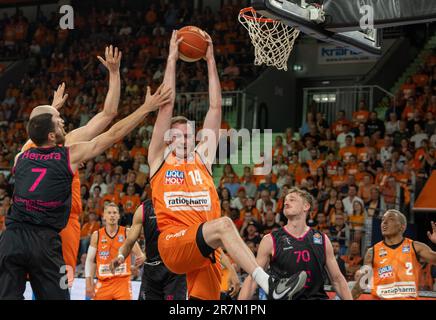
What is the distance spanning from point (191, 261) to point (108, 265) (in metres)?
4.21

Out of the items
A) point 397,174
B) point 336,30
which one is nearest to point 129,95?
point 397,174

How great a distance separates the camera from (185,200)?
249 inches

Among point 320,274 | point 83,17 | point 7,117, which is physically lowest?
point 320,274

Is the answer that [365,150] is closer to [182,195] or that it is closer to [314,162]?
[314,162]

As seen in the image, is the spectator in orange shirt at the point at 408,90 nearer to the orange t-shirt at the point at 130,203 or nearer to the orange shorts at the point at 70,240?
the orange t-shirt at the point at 130,203

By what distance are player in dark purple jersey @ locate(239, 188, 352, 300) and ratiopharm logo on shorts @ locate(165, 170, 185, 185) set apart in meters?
1.15

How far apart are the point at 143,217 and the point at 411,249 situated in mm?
3064

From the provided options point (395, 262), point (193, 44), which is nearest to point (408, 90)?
→ point (395, 262)

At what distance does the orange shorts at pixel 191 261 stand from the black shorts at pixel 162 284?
1.71 m

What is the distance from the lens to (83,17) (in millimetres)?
25562

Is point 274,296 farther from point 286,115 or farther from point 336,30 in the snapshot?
point 286,115

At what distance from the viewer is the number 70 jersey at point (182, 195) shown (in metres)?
6.33

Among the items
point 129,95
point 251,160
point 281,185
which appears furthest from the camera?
point 129,95

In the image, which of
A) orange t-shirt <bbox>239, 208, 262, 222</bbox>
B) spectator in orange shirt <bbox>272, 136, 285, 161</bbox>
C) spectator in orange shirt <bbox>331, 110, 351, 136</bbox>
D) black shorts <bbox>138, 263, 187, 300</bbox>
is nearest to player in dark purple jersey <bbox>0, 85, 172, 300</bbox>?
black shorts <bbox>138, 263, 187, 300</bbox>
